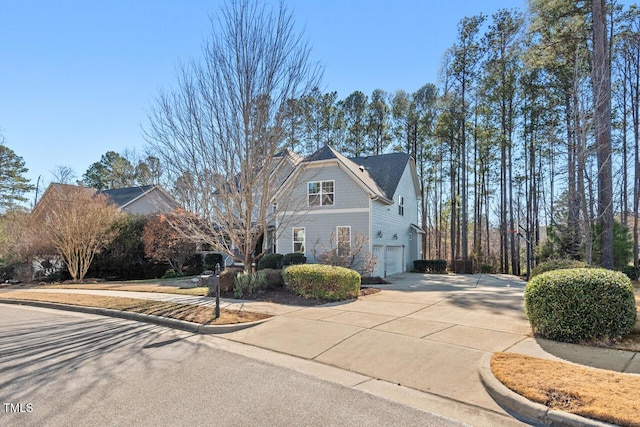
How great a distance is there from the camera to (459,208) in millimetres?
30516

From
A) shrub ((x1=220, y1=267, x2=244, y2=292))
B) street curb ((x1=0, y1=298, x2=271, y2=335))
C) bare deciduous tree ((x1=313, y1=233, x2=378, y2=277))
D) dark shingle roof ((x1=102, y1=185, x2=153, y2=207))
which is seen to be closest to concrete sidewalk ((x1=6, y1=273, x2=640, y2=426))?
street curb ((x1=0, y1=298, x2=271, y2=335))

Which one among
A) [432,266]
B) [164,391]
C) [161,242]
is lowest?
[432,266]

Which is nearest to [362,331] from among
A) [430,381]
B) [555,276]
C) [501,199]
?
[430,381]

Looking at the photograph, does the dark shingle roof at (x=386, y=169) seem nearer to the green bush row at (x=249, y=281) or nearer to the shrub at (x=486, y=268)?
the shrub at (x=486, y=268)

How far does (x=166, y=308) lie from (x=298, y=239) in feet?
35.3

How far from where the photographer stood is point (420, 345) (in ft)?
18.4

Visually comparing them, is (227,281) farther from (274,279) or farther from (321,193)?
(321,193)

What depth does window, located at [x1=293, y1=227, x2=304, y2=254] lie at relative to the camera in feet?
63.0

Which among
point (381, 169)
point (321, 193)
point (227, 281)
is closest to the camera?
point (227, 281)

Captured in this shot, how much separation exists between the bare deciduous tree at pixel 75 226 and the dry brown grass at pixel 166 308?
23.9 feet

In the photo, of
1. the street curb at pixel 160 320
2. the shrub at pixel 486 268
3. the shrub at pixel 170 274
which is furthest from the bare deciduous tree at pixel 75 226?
the shrub at pixel 486 268

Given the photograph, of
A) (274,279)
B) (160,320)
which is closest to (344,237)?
(274,279)

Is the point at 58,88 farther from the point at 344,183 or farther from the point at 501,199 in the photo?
the point at 501,199

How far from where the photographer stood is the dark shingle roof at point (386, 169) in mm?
20656
